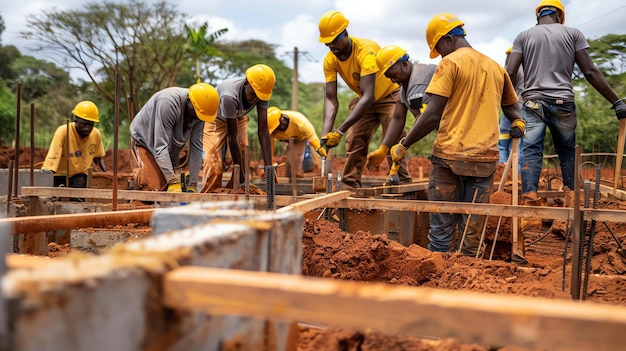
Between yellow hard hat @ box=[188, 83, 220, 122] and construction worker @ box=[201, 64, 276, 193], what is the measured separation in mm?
645

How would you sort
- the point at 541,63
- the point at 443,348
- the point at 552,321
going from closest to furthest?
1. the point at 552,321
2. the point at 443,348
3. the point at 541,63

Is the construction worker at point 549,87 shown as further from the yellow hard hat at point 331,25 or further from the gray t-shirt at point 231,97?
the gray t-shirt at point 231,97

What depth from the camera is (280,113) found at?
9562 mm

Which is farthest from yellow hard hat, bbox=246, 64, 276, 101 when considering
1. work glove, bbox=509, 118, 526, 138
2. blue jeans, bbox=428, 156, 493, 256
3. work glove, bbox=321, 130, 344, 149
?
work glove, bbox=509, 118, 526, 138

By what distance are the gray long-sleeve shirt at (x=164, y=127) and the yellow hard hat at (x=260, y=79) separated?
2.59 feet

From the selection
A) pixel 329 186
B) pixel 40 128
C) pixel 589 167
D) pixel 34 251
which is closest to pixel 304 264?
pixel 329 186

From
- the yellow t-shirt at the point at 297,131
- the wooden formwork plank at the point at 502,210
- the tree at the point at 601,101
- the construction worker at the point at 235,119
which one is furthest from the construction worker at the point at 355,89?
the tree at the point at 601,101

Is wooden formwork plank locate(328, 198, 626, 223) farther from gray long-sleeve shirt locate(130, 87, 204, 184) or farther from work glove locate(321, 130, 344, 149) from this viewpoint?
gray long-sleeve shirt locate(130, 87, 204, 184)

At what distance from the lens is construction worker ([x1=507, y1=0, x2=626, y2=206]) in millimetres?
5391

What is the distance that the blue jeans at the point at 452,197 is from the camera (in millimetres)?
4520

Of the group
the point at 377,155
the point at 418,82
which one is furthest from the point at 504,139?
the point at 418,82

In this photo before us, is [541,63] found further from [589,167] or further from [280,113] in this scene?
[589,167]

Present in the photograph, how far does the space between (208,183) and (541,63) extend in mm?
4278

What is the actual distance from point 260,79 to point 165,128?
1.33 meters
